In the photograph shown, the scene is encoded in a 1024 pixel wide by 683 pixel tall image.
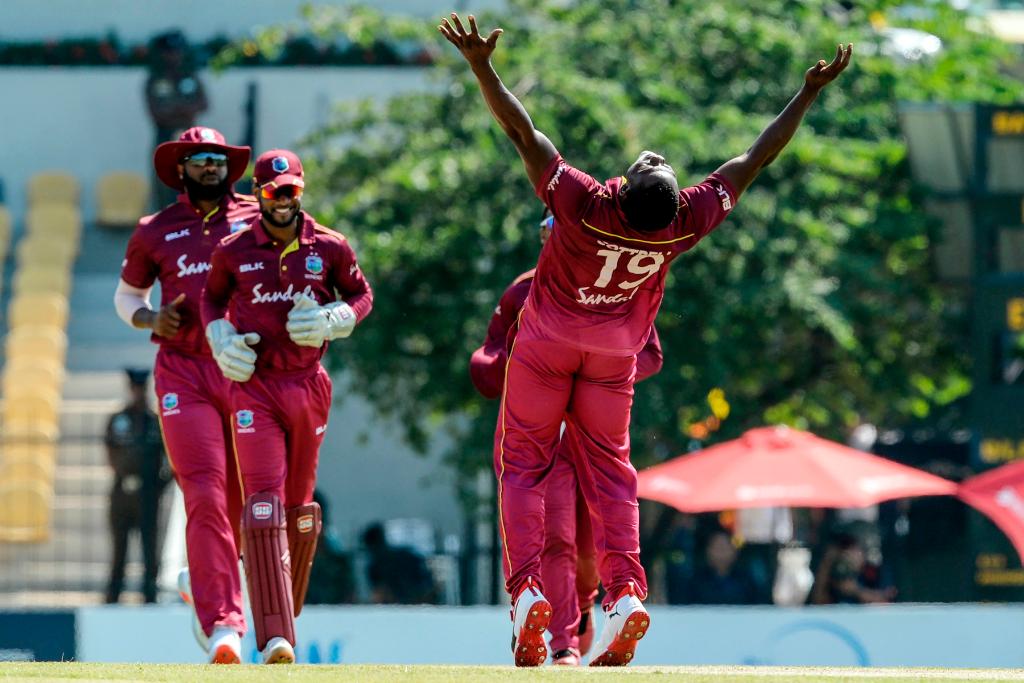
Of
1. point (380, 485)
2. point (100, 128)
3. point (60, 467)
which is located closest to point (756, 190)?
point (380, 485)

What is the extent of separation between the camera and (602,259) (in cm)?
656

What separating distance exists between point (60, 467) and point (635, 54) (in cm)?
650

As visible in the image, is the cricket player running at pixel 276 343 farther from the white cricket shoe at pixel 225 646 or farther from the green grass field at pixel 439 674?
the green grass field at pixel 439 674

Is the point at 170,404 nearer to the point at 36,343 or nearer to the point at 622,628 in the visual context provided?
the point at 622,628

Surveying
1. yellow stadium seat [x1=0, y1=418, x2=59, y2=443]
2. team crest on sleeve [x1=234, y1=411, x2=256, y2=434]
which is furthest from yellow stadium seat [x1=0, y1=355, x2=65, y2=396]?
team crest on sleeve [x1=234, y1=411, x2=256, y2=434]

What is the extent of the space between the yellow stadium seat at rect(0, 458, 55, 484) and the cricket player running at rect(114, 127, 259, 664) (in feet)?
29.2

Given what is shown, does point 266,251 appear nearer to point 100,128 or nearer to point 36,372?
point 36,372

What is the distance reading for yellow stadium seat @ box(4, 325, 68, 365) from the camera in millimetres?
19500

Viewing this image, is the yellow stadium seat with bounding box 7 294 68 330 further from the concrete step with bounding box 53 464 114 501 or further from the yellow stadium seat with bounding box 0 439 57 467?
the yellow stadium seat with bounding box 0 439 57 467

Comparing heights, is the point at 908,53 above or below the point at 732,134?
above

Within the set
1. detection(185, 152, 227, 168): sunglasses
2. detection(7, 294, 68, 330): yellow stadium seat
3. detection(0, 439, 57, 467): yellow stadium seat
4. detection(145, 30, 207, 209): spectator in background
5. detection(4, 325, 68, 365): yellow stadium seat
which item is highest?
detection(145, 30, 207, 209): spectator in background

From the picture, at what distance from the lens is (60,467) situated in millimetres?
17953

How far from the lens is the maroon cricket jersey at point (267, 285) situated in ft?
25.5

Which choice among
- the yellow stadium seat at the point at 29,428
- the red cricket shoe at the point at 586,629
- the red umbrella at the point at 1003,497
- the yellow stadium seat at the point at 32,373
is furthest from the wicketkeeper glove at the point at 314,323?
the yellow stadium seat at the point at 32,373
